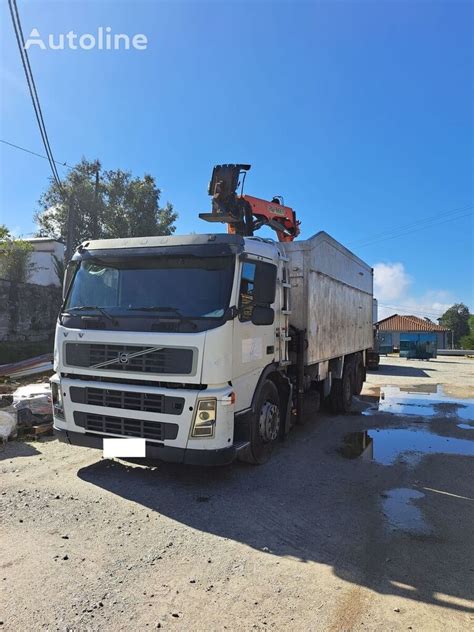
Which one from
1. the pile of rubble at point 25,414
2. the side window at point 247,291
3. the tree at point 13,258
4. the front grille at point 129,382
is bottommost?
the pile of rubble at point 25,414

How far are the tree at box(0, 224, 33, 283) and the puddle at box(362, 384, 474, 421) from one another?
1603cm

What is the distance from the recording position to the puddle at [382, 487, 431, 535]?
4043 mm

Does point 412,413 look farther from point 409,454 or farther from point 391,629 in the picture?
point 391,629

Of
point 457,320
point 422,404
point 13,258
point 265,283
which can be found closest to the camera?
point 265,283

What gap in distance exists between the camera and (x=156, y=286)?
192 inches

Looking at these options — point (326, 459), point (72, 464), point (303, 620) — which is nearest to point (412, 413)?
point (326, 459)

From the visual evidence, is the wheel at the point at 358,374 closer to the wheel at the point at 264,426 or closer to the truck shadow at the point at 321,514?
the truck shadow at the point at 321,514

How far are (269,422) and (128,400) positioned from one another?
1.83 metres

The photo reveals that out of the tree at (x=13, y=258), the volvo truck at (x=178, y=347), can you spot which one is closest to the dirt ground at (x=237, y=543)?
the volvo truck at (x=178, y=347)

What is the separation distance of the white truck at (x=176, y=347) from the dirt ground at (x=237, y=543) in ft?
1.70

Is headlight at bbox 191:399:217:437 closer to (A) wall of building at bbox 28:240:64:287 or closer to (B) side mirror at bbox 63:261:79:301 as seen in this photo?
(B) side mirror at bbox 63:261:79:301

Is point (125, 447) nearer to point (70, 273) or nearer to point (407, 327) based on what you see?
point (70, 273)

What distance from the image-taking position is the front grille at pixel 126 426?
4441 millimetres

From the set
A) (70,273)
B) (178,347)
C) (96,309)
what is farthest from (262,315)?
(70,273)
